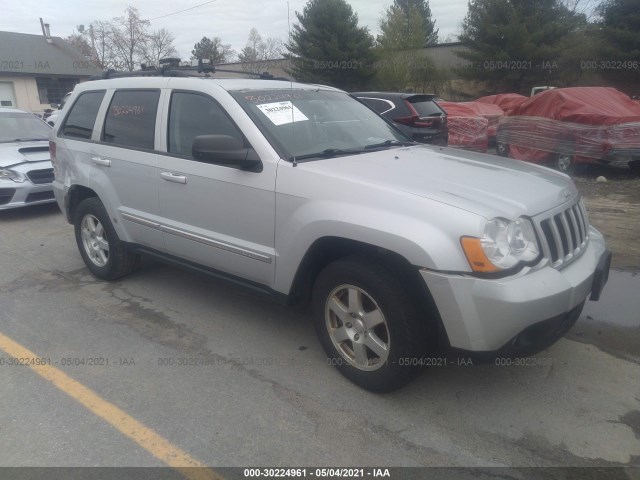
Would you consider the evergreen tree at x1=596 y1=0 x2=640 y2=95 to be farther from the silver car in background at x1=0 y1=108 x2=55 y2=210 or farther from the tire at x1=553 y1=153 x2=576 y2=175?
the silver car in background at x1=0 y1=108 x2=55 y2=210

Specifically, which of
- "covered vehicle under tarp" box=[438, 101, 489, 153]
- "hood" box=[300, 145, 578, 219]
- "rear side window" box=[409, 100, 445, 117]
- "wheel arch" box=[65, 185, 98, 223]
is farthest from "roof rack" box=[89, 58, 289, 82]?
"covered vehicle under tarp" box=[438, 101, 489, 153]

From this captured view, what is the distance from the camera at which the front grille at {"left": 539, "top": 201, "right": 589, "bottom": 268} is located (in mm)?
2965

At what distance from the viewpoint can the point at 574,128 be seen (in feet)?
34.2

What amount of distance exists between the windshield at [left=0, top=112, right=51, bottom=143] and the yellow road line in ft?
19.9

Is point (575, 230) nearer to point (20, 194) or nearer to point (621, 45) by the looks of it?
point (20, 194)

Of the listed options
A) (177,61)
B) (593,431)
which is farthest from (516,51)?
(593,431)

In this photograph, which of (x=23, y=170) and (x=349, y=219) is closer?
(x=349, y=219)

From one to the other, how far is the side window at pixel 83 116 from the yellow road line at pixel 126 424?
7.13ft

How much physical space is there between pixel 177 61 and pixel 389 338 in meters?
3.72

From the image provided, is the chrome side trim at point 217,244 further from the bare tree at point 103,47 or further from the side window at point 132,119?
the bare tree at point 103,47

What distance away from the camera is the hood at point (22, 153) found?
794cm

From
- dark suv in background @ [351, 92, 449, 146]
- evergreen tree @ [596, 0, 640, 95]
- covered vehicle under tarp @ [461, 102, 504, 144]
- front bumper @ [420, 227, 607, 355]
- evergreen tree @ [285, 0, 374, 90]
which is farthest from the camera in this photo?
evergreen tree @ [285, 0, 374, 90]

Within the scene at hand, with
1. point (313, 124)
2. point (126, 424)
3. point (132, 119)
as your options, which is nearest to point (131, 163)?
point (132, 119)

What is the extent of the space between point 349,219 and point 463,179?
761mm
